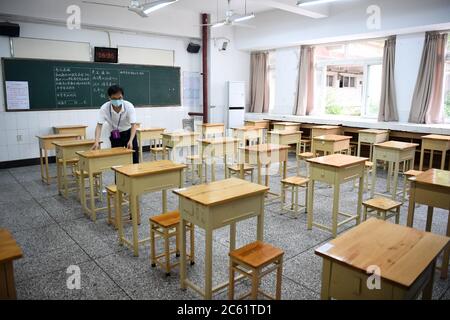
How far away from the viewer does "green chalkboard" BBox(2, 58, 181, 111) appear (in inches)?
265

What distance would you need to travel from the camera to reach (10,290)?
1687mm

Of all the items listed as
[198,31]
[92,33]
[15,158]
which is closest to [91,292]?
[15,158]

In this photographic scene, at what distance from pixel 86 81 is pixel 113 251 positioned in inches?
209

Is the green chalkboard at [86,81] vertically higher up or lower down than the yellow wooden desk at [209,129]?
higher up

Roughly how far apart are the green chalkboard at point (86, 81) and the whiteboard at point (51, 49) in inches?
4.1

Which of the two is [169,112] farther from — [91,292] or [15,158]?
[91,292]

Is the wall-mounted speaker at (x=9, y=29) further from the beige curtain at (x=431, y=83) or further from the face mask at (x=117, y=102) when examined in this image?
the beige curtain at (x=431, y=83)

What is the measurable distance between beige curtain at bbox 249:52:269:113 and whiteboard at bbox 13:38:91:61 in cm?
461

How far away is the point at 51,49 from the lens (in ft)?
22.6

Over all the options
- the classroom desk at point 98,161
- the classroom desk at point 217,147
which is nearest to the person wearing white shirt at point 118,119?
the classroom desk at point 98,161

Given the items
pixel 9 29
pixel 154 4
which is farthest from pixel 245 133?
pixel 9 29

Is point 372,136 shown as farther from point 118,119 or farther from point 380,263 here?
point 380,263

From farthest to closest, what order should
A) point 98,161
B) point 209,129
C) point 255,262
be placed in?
point 209,129 < point 98,161 < point 255,262

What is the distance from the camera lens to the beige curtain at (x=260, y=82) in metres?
9.74
